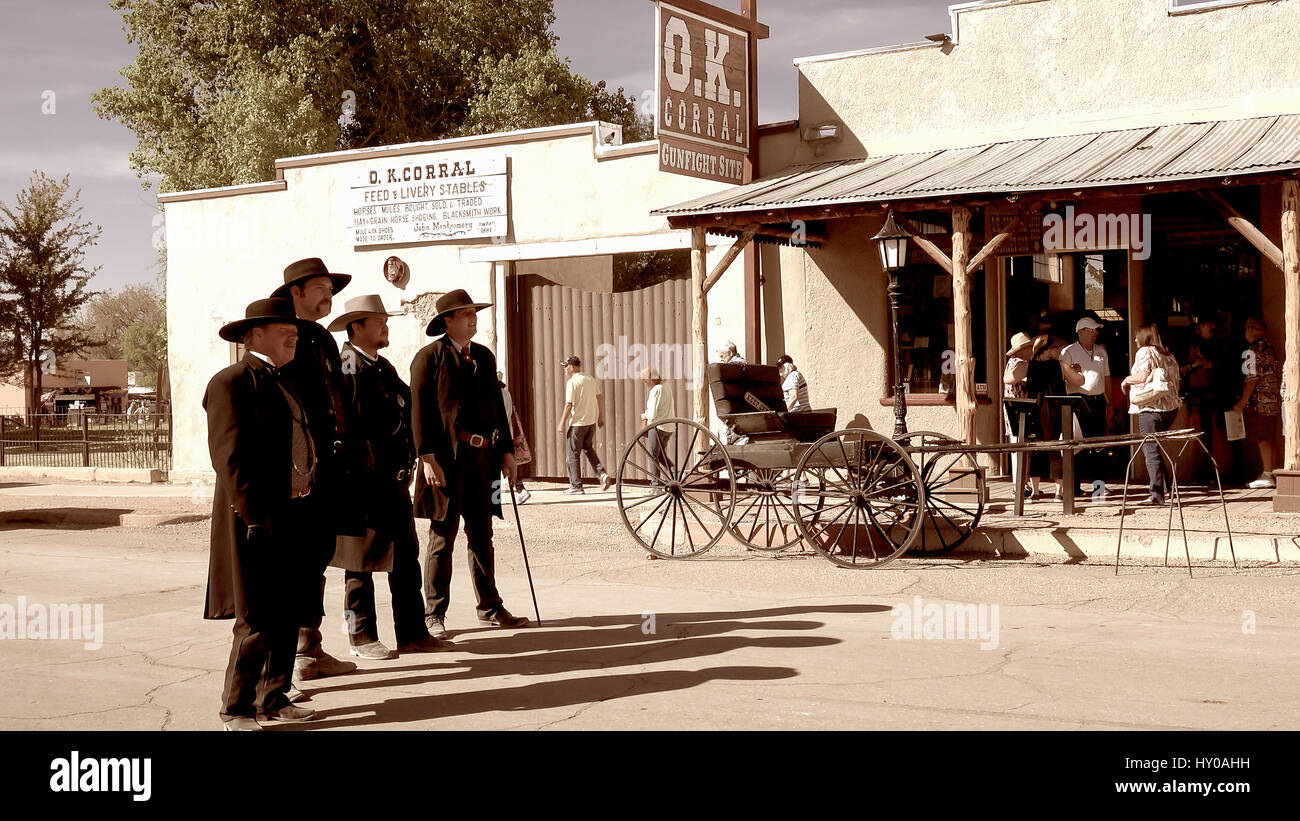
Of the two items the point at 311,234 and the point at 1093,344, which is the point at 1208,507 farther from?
the point at 311,234

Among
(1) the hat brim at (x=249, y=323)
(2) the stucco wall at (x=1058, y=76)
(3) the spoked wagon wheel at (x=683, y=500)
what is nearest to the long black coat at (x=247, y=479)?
(1) the hat brim at (x=249, y=323)

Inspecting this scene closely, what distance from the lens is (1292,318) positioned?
37.3 feet

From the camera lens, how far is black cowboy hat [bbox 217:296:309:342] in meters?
5.83

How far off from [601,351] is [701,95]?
4094 mm

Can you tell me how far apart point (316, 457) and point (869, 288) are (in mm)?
11054

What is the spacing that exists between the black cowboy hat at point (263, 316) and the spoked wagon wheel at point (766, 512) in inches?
220

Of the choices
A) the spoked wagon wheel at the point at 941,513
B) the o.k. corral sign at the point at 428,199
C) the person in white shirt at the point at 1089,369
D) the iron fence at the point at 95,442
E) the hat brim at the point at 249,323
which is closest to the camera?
the hat brim at the point at 249,323

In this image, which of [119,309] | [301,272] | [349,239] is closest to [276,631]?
[301,272]

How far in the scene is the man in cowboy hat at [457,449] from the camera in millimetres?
7902

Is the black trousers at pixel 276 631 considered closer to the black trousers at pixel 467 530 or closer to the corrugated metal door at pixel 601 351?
the black trousers at pixel 467 530

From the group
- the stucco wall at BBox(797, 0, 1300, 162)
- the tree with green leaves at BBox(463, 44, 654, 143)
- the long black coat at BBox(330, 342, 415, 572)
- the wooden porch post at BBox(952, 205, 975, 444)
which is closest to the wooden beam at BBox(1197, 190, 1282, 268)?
the wooden porch post at BBox(952, 205, 975, 444)

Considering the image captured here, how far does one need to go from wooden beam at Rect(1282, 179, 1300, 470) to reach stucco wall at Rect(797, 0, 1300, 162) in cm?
279

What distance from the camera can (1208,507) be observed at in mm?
12039
